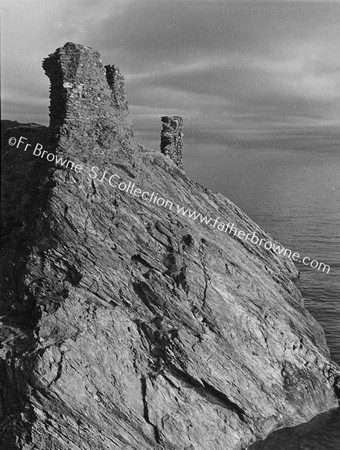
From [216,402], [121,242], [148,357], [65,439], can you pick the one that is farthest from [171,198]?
[65,439]

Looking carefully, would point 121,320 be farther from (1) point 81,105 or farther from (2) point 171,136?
(2) point 171,136

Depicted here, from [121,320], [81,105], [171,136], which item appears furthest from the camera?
[171,136]

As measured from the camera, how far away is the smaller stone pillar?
42.1 metres

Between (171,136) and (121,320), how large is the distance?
21.9 metres

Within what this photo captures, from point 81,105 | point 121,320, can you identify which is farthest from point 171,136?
point 121,320

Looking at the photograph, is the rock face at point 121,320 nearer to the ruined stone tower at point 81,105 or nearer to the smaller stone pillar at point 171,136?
the ruined stone tower at point 81,105

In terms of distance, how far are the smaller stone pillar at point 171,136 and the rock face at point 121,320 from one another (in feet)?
28.5

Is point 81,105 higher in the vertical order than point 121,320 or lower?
higher

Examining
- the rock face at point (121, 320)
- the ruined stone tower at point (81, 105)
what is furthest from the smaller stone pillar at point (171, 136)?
the ruined stone tower at point (81, 105)

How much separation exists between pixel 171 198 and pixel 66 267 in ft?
35.2

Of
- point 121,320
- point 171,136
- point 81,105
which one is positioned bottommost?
point 121,320

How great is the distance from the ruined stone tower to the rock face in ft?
0.27

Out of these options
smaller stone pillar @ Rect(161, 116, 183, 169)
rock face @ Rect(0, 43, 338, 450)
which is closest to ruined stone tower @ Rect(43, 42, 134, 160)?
rock face @ Rect(0, 43, 338, 450)

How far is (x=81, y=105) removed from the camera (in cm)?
3014
